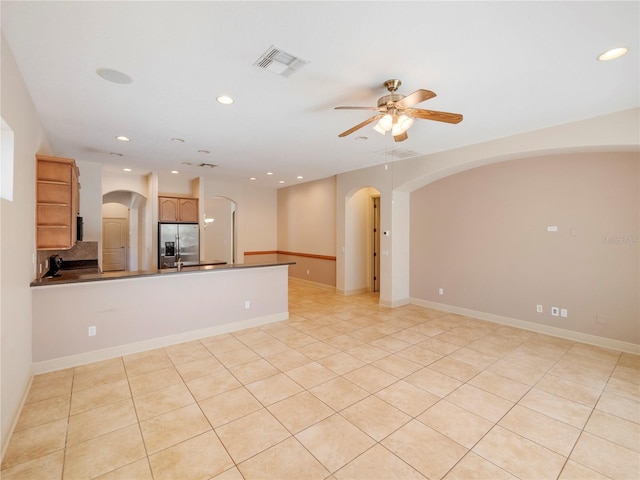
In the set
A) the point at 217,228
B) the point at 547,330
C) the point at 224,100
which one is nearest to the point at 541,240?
the point at 547,330

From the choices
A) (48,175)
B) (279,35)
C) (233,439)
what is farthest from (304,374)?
(48,175)

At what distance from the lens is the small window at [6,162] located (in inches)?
88.1

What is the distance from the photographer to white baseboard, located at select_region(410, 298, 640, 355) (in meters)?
3.84

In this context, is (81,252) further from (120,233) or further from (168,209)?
(120,233)

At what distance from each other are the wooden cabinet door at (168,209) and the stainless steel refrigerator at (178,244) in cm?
19

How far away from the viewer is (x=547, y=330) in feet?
14.6

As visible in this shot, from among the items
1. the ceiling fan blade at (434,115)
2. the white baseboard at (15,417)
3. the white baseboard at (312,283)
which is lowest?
the white baseboard at (15,417)

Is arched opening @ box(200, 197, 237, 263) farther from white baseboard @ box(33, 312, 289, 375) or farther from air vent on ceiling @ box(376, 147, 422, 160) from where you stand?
air vent on ceiling @ box(376, 147, 422, 160)

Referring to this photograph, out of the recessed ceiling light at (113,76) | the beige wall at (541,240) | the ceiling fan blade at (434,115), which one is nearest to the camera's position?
the recessed ceiling light at (113,76)

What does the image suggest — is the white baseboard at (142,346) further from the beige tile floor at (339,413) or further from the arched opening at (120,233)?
the arched opening at (120,233)

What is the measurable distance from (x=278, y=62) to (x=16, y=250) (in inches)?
108

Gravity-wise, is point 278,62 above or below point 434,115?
above

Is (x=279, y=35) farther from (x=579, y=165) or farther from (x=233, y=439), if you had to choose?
(x=579, y=165)

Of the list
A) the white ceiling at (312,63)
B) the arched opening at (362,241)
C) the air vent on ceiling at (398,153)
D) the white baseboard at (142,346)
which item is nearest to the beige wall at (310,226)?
the arched opening at (362,241)
